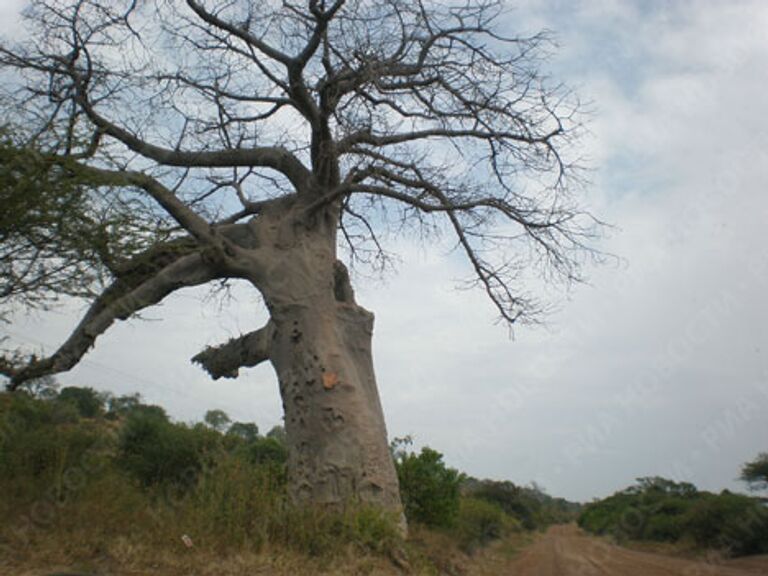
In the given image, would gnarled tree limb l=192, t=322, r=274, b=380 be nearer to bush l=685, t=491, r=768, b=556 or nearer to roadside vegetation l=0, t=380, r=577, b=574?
roadside vegetation l=0, t=380, r=577, b=574

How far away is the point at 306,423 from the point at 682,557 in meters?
10.7

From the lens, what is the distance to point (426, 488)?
35.4 feet

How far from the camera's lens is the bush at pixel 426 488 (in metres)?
10.7

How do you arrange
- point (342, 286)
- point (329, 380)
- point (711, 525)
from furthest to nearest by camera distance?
point (711, 525) → point (342, 286) → point (329, 380)

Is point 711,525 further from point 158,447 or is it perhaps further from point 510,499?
point 510,499

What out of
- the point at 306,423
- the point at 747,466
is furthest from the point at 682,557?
the point at 306,423

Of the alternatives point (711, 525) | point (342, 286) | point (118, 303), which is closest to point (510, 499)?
point (711, 525)

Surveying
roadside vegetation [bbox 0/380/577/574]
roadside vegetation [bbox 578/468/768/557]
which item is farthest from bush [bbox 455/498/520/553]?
roadside vegetation [bbox 0/380/577/574]

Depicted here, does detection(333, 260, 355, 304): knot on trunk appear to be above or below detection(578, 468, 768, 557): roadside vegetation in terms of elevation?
above

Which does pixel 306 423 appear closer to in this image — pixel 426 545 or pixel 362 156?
pixel 426 545

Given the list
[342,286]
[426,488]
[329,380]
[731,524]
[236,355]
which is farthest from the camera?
[731,524]

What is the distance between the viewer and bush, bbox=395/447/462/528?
10695mm

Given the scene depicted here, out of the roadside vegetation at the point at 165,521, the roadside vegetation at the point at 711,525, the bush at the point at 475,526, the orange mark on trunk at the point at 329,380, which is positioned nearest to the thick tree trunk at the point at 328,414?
the orange mark on trunk at the point at 329,380

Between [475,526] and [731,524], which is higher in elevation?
[731,524]
